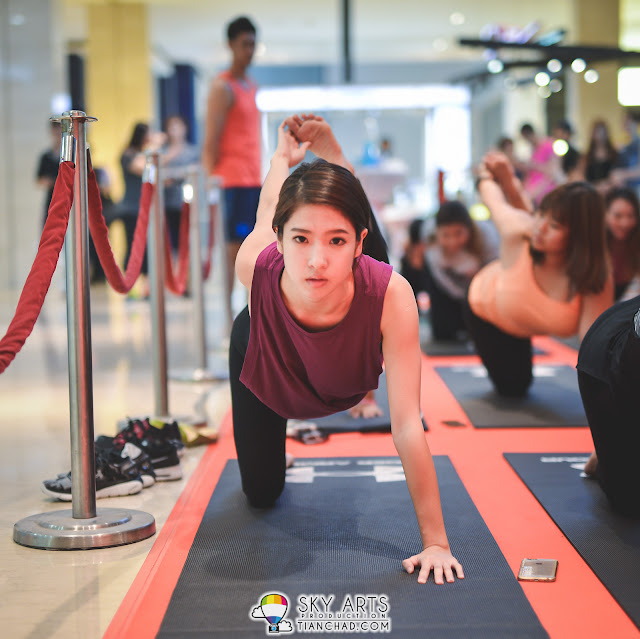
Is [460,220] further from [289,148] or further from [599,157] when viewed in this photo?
[599,157]

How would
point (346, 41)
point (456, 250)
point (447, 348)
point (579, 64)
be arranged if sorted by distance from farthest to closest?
point (346, 41)
point (579, 64)
point (447, 348)
point (456, 250)

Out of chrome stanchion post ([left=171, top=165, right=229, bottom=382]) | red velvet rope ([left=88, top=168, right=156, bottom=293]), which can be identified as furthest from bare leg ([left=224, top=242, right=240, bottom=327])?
red velvet rope ([left=88, top=168, right=156, bottom=293])

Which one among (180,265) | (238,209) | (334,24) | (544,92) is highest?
(334,24)

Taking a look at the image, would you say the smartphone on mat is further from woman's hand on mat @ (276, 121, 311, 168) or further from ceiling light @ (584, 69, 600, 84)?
ceiling light @ (584, 69, 600, 84)

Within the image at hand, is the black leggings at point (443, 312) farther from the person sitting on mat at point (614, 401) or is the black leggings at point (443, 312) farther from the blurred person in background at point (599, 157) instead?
the blurred person in background at point (599, 157)

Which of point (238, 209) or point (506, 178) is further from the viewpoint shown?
point (238, 209)

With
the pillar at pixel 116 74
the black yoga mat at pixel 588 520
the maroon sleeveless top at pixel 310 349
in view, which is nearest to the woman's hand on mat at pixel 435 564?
the black yoga mat at pixel 588 520

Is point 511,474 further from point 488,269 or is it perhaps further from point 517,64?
point 517,64

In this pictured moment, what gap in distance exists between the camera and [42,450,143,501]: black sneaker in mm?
2633

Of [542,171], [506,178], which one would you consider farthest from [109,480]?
[542,171]

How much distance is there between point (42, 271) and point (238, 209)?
3.31 meters

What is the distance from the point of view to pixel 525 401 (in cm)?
404

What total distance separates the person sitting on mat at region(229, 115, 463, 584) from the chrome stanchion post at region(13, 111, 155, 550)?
40 centimetres

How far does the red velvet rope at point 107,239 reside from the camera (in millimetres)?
2373
